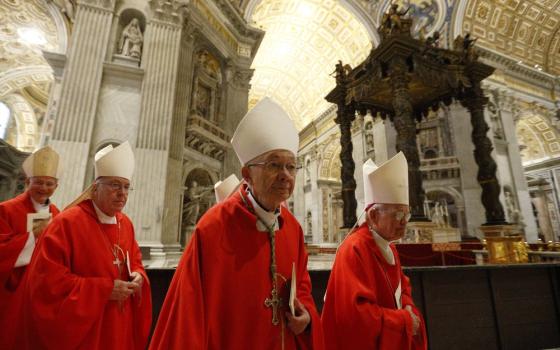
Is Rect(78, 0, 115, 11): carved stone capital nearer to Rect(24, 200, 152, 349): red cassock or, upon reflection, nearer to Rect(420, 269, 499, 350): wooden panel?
Rect(24, 200, 152, 349): red cassock

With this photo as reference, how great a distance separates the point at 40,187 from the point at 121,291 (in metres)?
1.46

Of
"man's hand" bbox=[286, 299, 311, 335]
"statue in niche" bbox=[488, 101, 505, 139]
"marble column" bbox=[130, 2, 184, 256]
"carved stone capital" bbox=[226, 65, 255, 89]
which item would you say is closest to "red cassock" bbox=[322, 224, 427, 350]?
"man's hand" bbox=[286, 299, 311, 335]

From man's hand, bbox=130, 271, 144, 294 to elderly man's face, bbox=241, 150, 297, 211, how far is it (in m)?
1.11

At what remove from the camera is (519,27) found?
12031mm

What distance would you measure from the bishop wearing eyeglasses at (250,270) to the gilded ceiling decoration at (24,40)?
12059 mm

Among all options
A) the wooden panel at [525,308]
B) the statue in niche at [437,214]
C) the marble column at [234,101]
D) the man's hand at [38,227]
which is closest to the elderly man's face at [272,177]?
the man's hand at [38,227]

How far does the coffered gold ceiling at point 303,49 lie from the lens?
44.0ft

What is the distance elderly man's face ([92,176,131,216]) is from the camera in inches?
72.9

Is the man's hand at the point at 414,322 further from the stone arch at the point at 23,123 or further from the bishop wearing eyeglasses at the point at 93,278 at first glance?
the stone arch at the point at 23,123

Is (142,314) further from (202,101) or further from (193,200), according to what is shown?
(202,101)

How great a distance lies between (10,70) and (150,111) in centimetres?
1435

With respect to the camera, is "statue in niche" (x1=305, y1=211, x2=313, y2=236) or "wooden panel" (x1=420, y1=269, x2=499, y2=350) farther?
"statue in niche" (x1=305, y1=211, x2=313, y2=236)

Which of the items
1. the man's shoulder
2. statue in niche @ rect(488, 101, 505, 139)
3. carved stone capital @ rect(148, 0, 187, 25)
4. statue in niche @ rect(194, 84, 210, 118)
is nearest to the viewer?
the man's shoulder

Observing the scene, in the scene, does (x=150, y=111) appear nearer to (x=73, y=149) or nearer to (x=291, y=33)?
(x=73, y=149)
